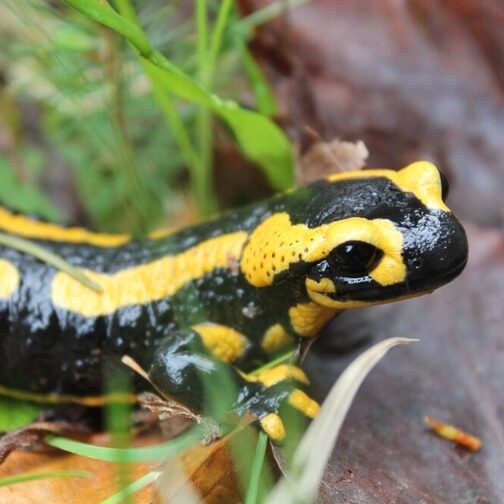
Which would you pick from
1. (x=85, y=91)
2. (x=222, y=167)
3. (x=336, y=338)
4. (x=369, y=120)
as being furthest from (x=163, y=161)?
(x=336, y=338)

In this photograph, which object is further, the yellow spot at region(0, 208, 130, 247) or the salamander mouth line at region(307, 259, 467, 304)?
the yellow spot at region(0, 208, 130, 247)

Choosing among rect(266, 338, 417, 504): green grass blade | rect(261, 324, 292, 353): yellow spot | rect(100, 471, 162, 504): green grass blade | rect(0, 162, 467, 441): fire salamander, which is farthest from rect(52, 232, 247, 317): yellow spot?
rect(266, 338, 417, 504): green grass blade

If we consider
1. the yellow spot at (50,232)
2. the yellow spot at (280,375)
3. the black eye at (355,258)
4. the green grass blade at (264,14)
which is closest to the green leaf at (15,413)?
the yellow spot at (50,232)

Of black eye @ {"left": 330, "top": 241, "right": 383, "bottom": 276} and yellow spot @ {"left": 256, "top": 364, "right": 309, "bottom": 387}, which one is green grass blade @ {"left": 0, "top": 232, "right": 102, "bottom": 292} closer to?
yellow spot @ {"left": 256, "top": 364, "right": 309, "bottom": 387}

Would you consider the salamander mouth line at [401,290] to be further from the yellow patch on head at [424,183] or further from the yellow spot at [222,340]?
the yellow spot at [222,340]

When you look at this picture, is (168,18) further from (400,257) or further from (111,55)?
(400,257)
